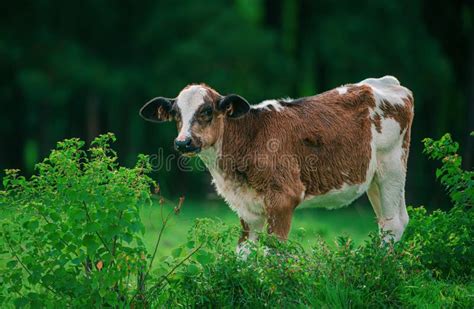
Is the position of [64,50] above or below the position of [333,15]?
below

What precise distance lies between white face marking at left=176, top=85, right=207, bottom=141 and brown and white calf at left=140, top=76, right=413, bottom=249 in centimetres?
1

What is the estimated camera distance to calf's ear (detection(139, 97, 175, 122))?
29.8 ft

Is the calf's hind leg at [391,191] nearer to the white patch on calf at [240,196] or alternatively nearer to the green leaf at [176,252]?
the white patch on calf at [240,196]

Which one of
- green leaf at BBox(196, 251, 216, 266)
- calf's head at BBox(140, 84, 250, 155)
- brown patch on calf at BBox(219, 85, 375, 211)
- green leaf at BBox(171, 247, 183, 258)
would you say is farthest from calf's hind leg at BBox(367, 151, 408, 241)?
green leaf at BBox(171, 247, 183, 258)

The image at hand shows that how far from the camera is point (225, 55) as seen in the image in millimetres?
28484

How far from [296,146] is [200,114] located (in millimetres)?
1258

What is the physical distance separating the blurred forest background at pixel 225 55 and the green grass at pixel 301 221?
12.4ft

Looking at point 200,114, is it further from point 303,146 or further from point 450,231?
point 450,231

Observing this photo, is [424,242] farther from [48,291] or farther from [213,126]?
[48,291]

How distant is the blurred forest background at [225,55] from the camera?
2542cm

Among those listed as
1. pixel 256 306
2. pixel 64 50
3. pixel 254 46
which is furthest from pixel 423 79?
pixel 256 306

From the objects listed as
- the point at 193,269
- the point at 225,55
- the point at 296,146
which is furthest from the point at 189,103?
the point at 225,55

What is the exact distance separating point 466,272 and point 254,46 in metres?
21.1

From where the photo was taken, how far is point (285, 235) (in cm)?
847
